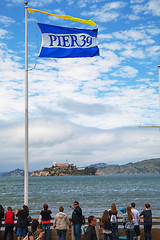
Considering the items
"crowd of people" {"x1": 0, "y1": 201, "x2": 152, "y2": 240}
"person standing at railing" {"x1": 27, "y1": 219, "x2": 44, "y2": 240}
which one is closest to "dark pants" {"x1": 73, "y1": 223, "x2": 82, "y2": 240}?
"crowd of people" {"x1": 0, "y1": 201, "x2": 152, "y2": 240}

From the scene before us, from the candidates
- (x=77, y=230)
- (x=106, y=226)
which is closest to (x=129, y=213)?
(x=106, y=226)

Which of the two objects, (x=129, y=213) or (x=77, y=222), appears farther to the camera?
(x=77, y=222)

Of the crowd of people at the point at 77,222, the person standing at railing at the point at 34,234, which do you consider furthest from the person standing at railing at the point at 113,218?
the person standing at railing at the point at 34,234

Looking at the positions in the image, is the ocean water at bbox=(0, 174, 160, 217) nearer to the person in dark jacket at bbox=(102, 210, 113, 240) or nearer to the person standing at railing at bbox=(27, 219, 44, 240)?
the person in dark jacket at bbox=(102, 210, 113, 240)

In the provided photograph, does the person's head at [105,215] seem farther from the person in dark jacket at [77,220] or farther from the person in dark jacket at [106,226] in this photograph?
the person in dark jacket at [77,220]

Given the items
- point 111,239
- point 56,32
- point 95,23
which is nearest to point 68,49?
point 56,32

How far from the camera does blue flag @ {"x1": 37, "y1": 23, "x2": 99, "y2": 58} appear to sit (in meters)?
14.4

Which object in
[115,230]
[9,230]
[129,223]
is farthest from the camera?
[9,230]

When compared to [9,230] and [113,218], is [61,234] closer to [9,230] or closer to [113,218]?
[113,218]

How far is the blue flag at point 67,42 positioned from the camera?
1436 cm

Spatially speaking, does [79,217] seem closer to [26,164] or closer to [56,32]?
[26,164]

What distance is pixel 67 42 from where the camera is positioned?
14711mm

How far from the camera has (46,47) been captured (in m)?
14.3

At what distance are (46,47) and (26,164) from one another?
546cm
